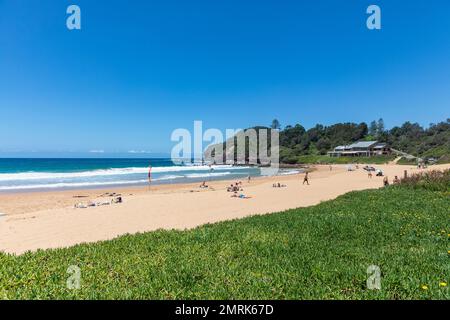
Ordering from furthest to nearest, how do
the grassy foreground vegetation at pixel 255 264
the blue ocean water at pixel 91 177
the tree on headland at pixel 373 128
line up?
the tree on headland at pixel 373 128, the blue ocean water at pixel 91 177, the grassy foreground vegetation at pixel 255 264

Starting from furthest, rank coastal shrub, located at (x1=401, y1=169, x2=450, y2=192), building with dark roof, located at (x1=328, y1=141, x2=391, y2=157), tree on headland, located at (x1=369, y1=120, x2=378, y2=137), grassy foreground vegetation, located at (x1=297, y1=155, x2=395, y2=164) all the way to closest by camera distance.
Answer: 1. tree on headland, located at (x1=369, y1=120, x2=378, y2=137)
2. building with dark roof, located at (x1=328, y1=141, x2=391, y2=157)
3. grassy foreground vegetation, located at (x1=297, y1=155, x2=395, y2=164)
4. coastal shrub, located at (x1=401, y1=169, x2=450, y2=192)

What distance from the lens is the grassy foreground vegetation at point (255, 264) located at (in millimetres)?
4727

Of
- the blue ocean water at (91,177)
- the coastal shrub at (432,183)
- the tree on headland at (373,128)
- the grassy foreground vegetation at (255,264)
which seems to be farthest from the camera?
the tree on headland at (373,128)

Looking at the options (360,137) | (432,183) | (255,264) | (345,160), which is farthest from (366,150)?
(255,264)

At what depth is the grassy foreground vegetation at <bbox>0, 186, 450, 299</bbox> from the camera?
4.73 m

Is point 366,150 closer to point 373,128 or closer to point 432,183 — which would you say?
point 373,128

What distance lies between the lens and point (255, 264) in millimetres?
5961

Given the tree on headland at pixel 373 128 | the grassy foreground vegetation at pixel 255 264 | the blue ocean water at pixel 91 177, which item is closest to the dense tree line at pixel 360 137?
the tree on headland at pixel 373 128

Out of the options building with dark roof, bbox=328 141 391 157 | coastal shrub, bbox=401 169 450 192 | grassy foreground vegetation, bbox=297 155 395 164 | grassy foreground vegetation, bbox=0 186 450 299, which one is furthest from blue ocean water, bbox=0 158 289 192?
building with dark roof, bbox=328 141 391 157

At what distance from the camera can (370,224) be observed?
9.26 m

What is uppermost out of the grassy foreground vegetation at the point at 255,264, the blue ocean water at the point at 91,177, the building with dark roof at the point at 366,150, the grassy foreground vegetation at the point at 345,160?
the building with dark roof at the point at 366,150

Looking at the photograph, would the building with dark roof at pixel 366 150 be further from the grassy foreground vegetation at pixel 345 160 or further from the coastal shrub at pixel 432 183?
the coastal shrub at pixel 432 183

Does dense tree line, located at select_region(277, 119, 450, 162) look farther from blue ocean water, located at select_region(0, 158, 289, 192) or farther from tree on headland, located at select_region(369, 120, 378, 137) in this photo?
blue ocean water, located at select_region(0, 158, 289, 192)
